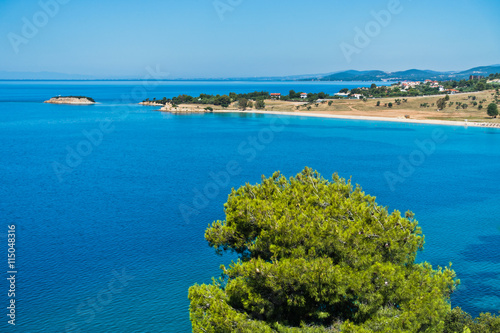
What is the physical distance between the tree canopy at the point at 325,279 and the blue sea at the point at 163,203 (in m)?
6.38

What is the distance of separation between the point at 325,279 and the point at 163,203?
2384 centimetres

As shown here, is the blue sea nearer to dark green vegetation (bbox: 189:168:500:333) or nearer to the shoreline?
dark green vegetation (bbox: 189:168:500:333)

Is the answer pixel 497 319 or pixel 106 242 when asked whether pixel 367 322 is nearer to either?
pixel 497 319

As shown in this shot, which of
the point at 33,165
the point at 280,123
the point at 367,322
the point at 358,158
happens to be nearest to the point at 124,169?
the point at 33,165

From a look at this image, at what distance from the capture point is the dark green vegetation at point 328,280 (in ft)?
41.8

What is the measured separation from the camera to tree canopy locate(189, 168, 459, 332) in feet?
41.7

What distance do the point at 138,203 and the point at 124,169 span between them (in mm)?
13965

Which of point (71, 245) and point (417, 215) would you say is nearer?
point (71, 245)

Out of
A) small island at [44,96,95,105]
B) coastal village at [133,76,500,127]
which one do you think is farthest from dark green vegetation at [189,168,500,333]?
small island at [44,96,95,105]

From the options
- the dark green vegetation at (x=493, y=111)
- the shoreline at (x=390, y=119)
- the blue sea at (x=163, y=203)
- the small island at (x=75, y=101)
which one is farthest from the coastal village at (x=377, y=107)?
the blue sea at (x=163, y=203)

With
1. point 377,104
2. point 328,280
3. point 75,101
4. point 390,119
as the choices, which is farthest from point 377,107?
point 328,280

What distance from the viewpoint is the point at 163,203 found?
1366 inches

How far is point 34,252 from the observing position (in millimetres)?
25125

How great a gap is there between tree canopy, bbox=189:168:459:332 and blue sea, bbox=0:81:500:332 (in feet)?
20.9
